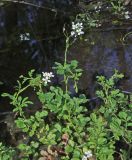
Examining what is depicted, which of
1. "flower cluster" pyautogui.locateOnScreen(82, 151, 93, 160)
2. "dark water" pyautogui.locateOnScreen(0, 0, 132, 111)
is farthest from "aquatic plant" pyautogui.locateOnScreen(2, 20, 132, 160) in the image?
"dark water" pyautogui.locateOnScreen(0, 0, 132, 111)

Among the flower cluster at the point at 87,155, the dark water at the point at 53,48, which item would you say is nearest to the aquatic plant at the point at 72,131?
the flower cluster at the point at 87,155

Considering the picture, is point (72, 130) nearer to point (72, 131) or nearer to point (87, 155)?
point (72, 131)

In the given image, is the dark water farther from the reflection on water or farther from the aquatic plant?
the aquatic plant

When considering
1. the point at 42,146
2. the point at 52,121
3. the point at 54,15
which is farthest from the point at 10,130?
the point at 54,15

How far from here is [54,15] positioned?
458cm

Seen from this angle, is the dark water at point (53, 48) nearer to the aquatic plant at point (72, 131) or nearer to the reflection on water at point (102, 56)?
the reflection on water at point (102, 56)

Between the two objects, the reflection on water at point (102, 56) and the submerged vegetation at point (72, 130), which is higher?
the reflection on water at point (102, 56)

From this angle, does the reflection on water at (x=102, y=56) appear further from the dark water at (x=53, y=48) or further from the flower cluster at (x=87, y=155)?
the flower cluster at (x=87, y=155)

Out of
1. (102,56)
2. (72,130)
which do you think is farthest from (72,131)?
(102,56)

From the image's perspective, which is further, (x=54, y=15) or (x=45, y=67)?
(x=54, y=15)

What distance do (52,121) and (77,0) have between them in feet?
7.41

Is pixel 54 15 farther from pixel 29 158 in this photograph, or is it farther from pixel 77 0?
pixel 29 158

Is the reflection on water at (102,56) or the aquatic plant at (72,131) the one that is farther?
the reflection on water at (102,56)

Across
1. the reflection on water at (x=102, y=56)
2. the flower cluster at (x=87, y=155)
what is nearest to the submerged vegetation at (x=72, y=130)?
the flower cluster at (x=87, y=155)
